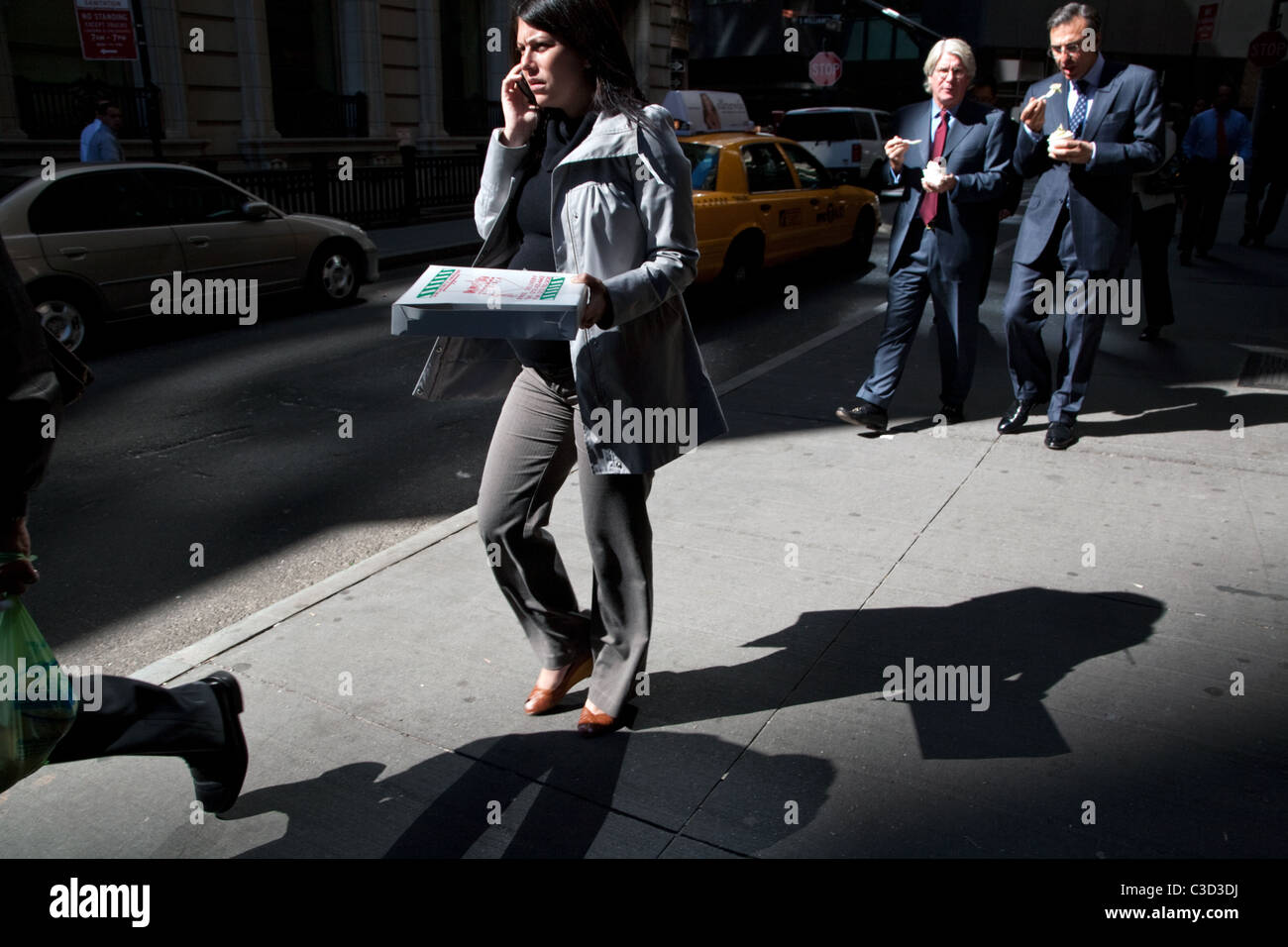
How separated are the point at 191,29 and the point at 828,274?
1170 cm

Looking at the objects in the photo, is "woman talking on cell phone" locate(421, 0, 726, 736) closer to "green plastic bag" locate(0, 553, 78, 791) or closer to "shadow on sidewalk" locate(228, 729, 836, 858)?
"shadow on sidewalk" locate(228, 729, 836, 858)

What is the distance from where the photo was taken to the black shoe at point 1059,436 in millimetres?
5757

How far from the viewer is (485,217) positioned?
10.1 ft

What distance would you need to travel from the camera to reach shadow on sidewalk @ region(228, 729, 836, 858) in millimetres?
2691

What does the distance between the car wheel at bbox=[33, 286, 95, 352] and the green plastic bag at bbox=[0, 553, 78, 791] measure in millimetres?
7300

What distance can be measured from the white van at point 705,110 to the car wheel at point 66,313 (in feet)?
46.0

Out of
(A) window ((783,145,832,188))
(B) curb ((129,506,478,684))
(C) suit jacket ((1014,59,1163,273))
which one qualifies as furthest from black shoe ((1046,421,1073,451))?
(A) window ((783,145,832,188))

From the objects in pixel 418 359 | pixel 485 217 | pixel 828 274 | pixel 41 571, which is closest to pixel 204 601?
pixel 41 571

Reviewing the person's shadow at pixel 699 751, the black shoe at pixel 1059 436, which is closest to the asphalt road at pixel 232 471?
the person's shadow at pixel 699 751

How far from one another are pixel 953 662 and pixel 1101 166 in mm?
3237
